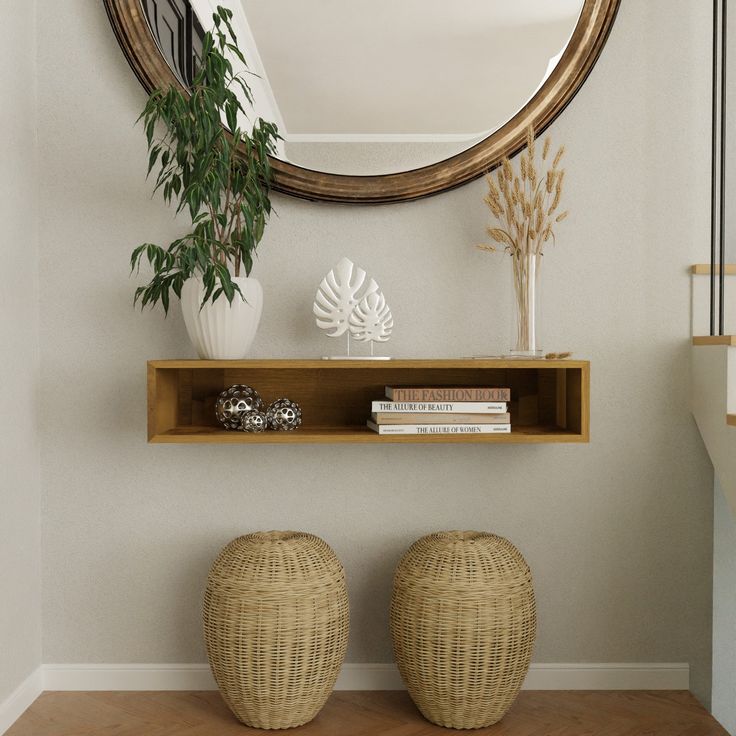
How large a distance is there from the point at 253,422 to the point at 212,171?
25.8 inches

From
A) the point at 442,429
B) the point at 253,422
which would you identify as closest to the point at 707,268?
the point at 442,429

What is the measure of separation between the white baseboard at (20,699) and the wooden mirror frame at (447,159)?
1.55 meters

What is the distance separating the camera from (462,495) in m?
2.26

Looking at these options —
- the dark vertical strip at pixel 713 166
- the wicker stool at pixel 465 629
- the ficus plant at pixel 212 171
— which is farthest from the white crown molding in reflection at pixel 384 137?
the wicker stool at pixel 465 629

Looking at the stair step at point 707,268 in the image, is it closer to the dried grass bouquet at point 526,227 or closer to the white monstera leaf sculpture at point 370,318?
the dried grass bouquet at point 526,227

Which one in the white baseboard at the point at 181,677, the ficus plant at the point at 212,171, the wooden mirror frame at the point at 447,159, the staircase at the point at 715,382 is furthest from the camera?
the white baseboard at the point at 181,677

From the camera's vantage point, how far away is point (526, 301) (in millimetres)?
2094

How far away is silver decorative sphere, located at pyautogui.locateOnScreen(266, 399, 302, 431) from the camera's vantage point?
2068mm

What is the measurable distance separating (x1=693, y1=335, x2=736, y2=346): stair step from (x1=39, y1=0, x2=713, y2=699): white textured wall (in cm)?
6

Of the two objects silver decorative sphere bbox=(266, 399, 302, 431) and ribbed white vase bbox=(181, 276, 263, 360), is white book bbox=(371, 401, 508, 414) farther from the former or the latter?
ribbed white vase bbox=(181, 276, 263, 360)

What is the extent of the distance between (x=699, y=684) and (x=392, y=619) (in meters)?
0.94

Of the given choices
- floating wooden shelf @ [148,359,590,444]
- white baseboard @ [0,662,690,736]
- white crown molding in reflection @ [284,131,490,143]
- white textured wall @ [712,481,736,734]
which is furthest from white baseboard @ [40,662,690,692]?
white crown molding in reflection @ [284,131,490,143]

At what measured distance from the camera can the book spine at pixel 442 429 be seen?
1.99m

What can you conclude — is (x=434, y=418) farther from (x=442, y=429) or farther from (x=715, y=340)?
(x=715, y=340)
